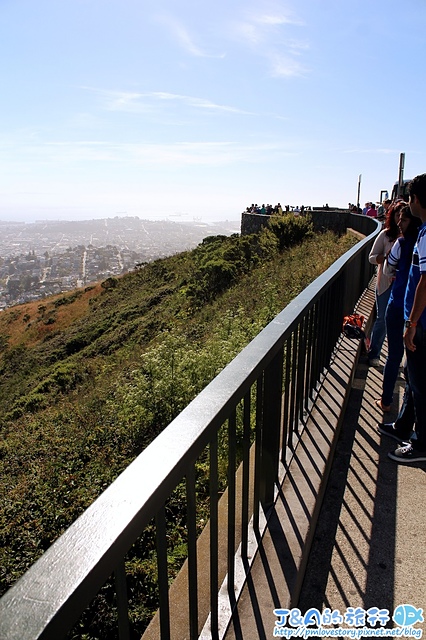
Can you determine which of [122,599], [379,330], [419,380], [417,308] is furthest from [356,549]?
[379,330]

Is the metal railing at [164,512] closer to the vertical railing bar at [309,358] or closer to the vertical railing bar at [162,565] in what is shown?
the vertical railing bar at [162,565]

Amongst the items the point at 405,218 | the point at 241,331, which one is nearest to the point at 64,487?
the point at 241,331

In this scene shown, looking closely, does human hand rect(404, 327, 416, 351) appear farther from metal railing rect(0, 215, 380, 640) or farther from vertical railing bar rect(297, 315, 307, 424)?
metal railing rect(0, 215, 380, 640)

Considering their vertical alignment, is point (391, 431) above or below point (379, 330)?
below

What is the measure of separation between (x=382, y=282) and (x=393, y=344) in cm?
132

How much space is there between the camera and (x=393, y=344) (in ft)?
13.4

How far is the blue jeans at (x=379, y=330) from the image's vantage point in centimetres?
516

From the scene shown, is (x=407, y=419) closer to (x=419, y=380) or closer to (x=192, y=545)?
(x=419, y=380)

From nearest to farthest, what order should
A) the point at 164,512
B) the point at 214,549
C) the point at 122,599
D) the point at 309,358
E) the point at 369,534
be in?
the point at 122,599
the point at 164,512
the point at 214,549
the point at 369,534
the point at 309,358

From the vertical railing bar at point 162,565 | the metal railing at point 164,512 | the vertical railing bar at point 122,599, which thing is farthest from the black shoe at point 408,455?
the vertical railing bar at point 122,599

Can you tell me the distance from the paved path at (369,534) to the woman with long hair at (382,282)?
65.8 inches

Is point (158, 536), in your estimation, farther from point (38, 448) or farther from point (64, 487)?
point (38, 448)

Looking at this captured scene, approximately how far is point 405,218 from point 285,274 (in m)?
10.7

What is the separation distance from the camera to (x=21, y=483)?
8172 millimetres
